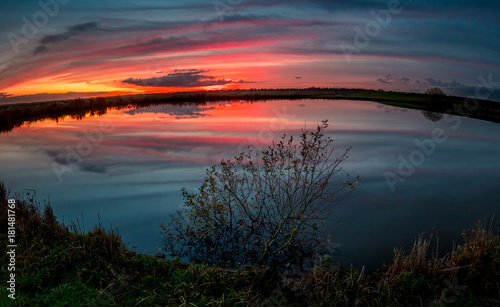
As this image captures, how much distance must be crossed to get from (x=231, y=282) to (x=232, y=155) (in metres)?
14.0

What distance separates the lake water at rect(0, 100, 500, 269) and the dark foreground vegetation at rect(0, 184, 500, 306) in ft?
7.42

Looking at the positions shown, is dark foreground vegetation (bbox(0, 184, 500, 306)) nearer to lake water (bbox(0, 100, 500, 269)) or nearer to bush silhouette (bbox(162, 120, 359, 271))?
bush silhouette (bbox(162, 120, 359, 271))

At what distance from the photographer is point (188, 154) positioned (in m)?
21.6

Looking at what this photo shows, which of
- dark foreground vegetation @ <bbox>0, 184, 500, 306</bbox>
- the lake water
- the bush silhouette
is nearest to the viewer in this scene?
dark foreground vegetation @ <bbox>0, 184, 500, 306</bbox>

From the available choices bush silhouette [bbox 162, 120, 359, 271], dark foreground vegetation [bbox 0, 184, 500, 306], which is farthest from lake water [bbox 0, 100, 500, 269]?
dark foreground vegetation [bbox 0, 184, 500, 306]

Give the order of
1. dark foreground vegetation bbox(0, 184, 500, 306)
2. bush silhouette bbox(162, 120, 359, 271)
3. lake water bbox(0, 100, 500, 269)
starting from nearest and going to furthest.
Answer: dark foreground vegetation bbox(0, 184, 500, 306)
bush silhouette bbox(162, 120, 359, 271)
lake water bbox(0, 100, 500, 269)

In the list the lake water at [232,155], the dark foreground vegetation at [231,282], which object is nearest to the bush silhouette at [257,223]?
the lake water at [232,155]

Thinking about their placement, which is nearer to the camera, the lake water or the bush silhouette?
the bush silhouette

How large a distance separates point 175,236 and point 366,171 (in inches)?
432

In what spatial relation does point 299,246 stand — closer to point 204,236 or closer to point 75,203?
point 204,236

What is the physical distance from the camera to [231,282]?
6180 mm

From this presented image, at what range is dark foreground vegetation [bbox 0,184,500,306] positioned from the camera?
5.59 m

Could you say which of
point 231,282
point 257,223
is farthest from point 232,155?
point 231,282

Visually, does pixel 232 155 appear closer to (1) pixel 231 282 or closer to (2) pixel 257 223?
(2) pixel 257 223
